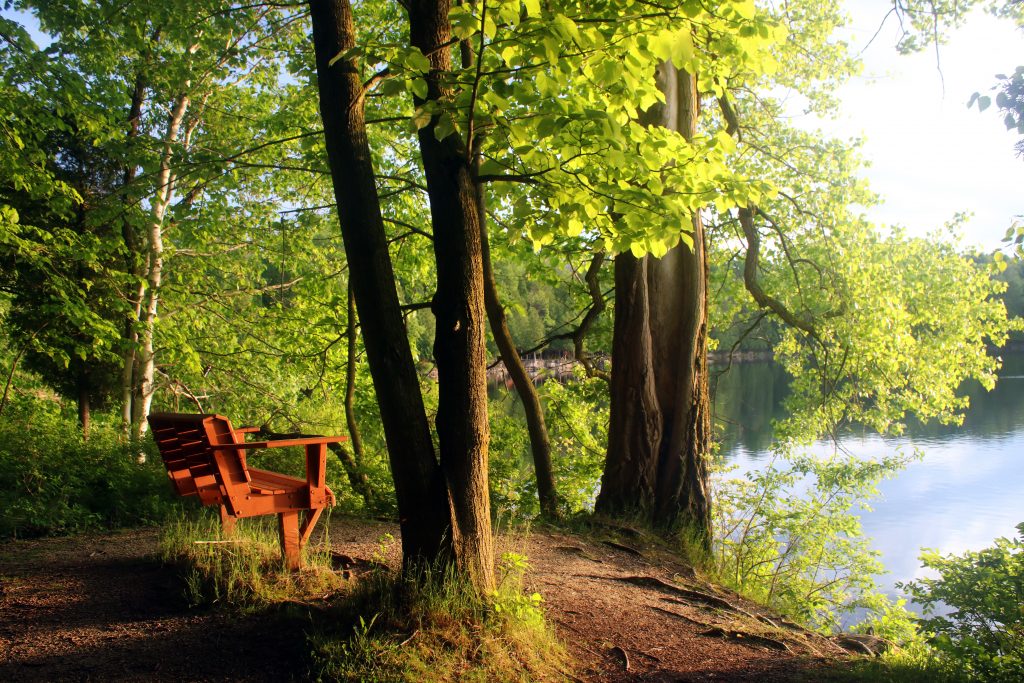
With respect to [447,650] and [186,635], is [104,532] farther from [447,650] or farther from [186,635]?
[447,650]

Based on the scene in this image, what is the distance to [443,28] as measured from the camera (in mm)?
4285

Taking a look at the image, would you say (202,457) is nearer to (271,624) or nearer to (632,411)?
(271,624)

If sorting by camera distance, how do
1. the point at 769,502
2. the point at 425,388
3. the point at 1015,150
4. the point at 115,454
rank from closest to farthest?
the point at 1015,150, the point at 115,454, the point at 769,502, the point at 425,388

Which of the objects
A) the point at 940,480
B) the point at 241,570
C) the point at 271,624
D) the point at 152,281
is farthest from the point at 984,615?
the point at 940,480

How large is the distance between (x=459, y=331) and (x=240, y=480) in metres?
1.59

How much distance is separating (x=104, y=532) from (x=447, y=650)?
3.95 metres

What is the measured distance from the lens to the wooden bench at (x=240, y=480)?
4336mm

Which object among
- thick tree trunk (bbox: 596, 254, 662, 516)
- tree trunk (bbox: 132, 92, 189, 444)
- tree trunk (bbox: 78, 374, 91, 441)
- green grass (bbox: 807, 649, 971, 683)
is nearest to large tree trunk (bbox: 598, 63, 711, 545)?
thick tree trunk (bbox: 596, 254, 662, 516)

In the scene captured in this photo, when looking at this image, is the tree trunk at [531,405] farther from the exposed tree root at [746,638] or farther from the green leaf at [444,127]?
the green leaf at [444,127]

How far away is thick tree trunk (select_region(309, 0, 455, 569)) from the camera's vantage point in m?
4.05

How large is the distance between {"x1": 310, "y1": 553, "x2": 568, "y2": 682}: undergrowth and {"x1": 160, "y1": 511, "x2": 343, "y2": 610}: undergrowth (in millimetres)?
489

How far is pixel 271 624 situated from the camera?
383 cm

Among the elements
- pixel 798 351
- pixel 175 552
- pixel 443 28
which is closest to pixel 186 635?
pixel 175 552

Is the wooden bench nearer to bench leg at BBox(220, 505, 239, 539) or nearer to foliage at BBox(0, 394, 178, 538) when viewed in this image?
bench leg at BBox(220, 505, 239, 539)
